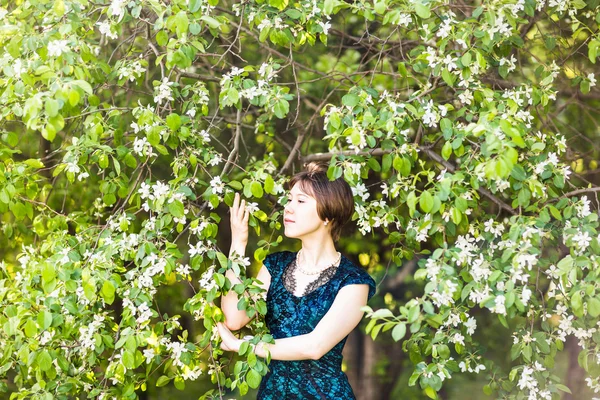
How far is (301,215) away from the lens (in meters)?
2.86

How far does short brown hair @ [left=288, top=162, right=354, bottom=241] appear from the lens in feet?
9.37

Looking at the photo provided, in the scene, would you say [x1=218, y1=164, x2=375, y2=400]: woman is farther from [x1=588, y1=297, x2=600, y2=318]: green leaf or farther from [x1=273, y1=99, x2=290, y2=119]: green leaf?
[x1=588, y1=297, x2=600, y2=318]: green leaf

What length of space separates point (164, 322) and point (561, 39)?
2.06 meters

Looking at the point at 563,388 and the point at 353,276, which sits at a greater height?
the point at 353,276

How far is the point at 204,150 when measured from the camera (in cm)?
285

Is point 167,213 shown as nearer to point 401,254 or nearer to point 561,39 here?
point 401,254

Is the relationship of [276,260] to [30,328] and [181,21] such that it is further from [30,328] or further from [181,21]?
[181,21]

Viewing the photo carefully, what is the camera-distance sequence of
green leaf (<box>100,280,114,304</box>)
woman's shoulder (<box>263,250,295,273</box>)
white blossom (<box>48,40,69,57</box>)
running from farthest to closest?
woman's shoulder (<box>263,250,295,273</box>) → green leaf (<box>100,280,114,304</box>) → white blossom (<box>48,40,69,57</box>)

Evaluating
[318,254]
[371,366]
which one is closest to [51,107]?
[318,254]

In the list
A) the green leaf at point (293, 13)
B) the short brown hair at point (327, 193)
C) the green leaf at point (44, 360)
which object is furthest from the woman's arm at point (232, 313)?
the green leaf at point (293, 13)

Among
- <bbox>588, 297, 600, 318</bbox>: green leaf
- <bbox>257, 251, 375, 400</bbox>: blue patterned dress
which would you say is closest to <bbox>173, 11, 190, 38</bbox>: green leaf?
<bbox>257, 251, 375, 400</bbox>: blue patterned dress

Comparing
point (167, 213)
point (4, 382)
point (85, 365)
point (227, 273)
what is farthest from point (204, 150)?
point (4, 382)

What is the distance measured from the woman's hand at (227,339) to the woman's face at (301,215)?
0.42 m

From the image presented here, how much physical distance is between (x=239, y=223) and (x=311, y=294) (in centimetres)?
38
